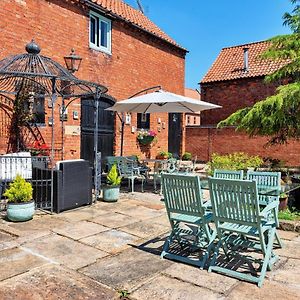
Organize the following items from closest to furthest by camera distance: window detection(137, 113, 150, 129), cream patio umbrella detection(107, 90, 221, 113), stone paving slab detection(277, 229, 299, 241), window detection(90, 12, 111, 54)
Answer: stone paving slab detection(277, 229, 299, 241), cream patio umbrella detection(107, 90, 221, 113), window detection(90, 12, 111, 54), window detection(137, 113, 150, 129)

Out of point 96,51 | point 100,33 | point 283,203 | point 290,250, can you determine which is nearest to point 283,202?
point 283,203

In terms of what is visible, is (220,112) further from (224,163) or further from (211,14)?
(224,163)

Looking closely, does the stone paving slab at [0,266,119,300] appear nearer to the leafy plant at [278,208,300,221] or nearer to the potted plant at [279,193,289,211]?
the leafy plant at [278,208,300,221]

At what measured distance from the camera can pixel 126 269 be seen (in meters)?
3.90

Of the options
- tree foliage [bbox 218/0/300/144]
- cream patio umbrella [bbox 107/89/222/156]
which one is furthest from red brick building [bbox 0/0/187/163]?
tree foliage [bbox 218/0/300/144]

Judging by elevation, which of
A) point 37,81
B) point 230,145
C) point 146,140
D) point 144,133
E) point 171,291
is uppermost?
point 37,81

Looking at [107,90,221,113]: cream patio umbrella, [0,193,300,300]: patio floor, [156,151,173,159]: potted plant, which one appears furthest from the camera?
[156,151,173,159]: potted plant

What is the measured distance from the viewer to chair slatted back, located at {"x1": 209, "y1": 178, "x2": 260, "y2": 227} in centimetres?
355

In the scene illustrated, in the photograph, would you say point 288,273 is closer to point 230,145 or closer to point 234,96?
point 230,145

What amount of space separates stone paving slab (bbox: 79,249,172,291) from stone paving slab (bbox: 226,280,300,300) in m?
0.93

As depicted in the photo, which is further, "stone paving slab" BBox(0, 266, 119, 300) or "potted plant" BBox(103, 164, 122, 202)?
"potted plant" BBox(103, 164, 122, 202)

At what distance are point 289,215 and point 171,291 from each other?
354 centimetres

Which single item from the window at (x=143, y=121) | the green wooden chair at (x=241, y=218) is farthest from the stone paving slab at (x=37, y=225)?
the window at (x=143, y=121)

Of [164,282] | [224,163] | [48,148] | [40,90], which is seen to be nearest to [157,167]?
[224,163]
